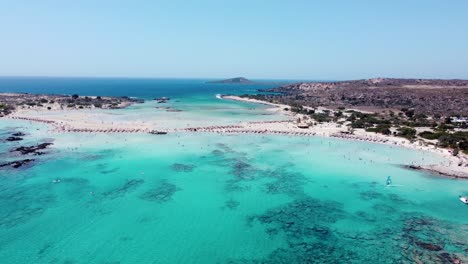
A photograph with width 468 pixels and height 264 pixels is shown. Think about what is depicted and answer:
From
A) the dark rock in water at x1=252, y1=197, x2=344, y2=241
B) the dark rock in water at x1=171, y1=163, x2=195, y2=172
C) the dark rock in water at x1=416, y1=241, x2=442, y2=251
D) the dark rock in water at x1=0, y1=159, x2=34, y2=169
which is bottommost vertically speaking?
the dark rock in water at x1=416, y1=241, x2=442, y2=251

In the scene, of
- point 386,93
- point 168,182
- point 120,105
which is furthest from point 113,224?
point 386,93

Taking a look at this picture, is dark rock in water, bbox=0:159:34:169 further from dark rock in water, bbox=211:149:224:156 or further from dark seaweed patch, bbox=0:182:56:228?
dark rock in water, bbox=211:149:224:156

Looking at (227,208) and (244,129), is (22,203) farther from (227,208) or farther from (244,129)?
(244,129)

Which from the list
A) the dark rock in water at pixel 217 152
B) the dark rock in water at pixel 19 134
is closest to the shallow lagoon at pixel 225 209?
the dark rock in water at pixel 217 152

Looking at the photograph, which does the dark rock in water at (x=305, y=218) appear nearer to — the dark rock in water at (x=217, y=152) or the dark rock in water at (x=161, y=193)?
the dark rock in water at (x=161, y=193)

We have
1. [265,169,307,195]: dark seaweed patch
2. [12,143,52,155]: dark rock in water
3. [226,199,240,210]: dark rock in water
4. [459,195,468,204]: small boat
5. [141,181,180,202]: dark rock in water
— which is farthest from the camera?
[12,143,52,155]: dark rock in water

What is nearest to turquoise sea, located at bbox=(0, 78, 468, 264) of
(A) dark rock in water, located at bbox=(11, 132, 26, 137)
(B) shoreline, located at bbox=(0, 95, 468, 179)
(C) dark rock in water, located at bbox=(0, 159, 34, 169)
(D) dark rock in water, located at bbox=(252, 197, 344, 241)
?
(D) dark rock in water, located at bbox=(252, 197, 344, 241)
